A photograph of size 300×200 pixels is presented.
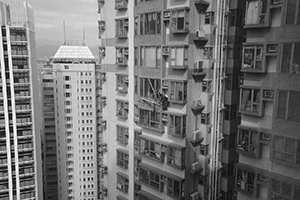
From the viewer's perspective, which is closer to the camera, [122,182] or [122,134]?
[122,134]

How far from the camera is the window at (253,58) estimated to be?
325 centimetres

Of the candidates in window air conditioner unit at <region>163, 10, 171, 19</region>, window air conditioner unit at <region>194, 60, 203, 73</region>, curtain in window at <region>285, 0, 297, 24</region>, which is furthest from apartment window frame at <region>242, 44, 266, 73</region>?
window air conditioner unit at <region>163, 10, 171, 19</region>

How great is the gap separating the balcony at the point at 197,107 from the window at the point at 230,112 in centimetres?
64

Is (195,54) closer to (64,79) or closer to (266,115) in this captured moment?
(266,115)

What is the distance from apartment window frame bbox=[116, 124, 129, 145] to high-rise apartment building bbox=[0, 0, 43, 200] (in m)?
5.89

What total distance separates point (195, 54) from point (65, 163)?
57.0 ft

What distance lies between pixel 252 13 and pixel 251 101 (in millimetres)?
1153

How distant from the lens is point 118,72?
18.5 feet

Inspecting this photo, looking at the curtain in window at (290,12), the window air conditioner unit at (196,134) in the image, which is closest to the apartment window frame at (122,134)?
the window air conditioner unit at (196,134)

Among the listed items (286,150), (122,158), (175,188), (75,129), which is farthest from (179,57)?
(75,129)

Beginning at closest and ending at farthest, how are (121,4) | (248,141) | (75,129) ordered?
(248,141) → (121,4) → (75,129)

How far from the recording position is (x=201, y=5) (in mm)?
4266

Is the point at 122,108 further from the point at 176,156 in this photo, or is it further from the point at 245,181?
the point at 245,181

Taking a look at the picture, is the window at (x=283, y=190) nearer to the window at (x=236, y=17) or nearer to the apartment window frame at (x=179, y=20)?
the apartment window frame at (x=179, y=20)
